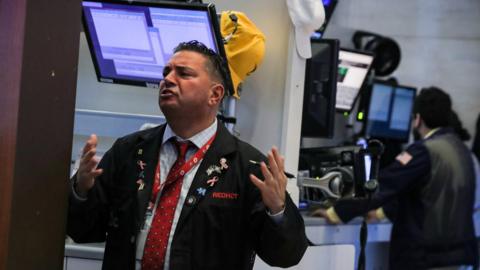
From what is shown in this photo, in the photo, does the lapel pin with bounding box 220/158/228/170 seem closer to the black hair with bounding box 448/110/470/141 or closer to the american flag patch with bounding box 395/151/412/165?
the american flag patch with bounding box 395/151/412/165

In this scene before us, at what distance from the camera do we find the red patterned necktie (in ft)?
6.08

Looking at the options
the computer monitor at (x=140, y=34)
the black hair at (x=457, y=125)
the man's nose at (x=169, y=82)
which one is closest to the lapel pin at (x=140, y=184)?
the man's nose at (x=169, y=82)

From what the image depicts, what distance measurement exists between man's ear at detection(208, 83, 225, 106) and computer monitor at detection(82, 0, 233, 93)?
11.7 inches

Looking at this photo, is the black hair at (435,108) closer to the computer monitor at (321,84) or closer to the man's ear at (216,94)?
the computer monitor at (321,84)

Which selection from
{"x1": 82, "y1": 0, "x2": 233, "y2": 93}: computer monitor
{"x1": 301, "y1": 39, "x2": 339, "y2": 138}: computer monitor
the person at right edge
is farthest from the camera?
the person at right edge

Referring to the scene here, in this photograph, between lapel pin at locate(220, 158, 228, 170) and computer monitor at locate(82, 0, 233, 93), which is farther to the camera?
computer monitor at locate(82, 0, 233, 93)

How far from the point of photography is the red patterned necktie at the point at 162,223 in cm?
185

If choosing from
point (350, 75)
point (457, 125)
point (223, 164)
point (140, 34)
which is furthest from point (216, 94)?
point (457, 125)

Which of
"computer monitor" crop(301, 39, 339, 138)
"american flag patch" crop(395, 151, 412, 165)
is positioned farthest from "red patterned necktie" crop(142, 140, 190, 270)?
"american flag patch" crop(395, 151, 412, 165)

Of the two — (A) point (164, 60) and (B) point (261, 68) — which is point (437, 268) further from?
(A) point (164, 60)

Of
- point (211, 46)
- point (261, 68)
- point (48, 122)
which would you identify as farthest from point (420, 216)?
point (48, 122)

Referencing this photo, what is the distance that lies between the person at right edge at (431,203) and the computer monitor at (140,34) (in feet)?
4.98

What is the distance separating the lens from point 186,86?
6.57ft

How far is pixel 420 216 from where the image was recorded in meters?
3.71
